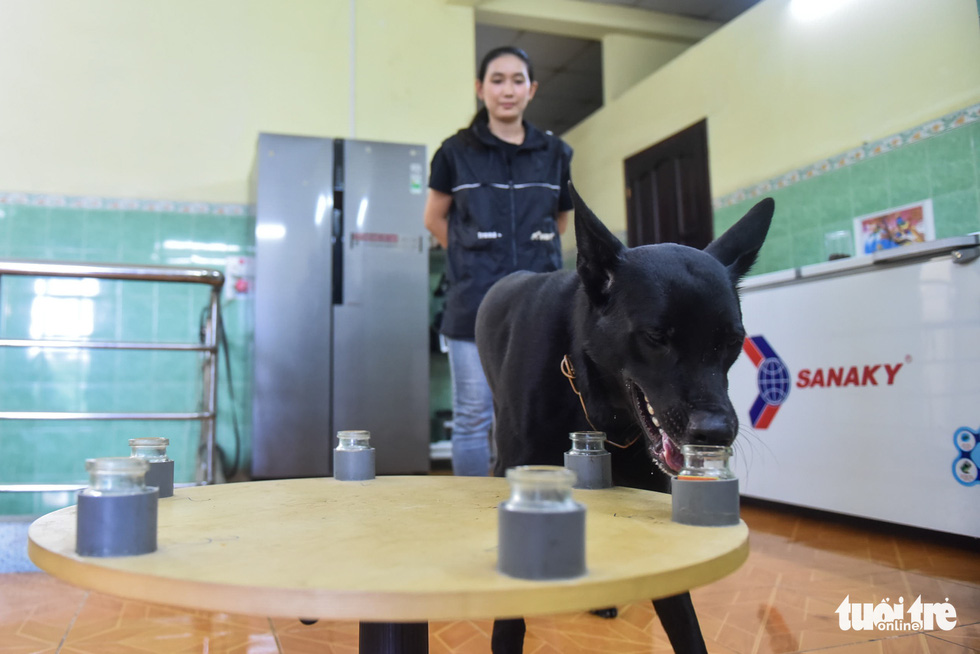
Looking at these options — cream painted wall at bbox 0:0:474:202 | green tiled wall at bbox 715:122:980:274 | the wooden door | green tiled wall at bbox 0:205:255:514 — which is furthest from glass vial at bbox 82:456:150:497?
the wooden door

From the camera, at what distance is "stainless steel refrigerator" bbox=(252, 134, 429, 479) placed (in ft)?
11.2

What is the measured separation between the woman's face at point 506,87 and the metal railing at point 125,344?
3.54 feet

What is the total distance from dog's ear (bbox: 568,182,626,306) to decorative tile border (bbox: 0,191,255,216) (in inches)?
122

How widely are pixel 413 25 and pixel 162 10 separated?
149 centimetres

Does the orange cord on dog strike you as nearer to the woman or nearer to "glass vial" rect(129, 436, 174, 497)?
"glass vial" rect(129, 436, 174, 497)

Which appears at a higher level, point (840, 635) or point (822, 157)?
point (822, 157)

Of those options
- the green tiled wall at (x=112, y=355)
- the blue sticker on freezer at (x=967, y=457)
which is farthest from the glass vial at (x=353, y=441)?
the green tiled wall at (x=112, y=355)

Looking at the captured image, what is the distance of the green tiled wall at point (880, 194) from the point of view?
3.00 metres

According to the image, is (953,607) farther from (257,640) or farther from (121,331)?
(121,331)

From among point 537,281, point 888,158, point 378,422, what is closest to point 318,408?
point 378,422

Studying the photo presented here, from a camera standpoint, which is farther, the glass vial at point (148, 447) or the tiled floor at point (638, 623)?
the tiled floor at point (638, 623)

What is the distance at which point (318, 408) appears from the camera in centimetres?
345

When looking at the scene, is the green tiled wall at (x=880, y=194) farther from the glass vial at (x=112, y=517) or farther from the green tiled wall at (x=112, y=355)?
the glass vial at (x=112, y=517)

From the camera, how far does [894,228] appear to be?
3309mm
